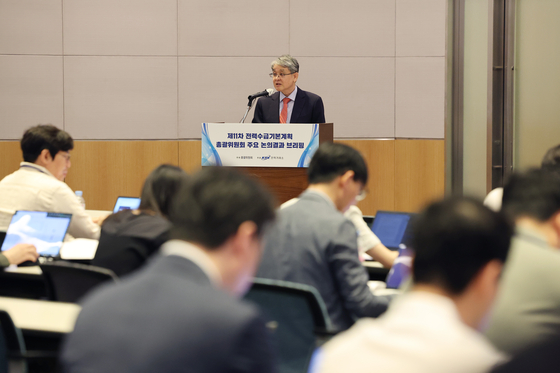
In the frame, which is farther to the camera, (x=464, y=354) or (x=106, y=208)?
(x=106, y=208)

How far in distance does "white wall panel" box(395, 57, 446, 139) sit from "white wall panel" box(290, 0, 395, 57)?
12.6 inches

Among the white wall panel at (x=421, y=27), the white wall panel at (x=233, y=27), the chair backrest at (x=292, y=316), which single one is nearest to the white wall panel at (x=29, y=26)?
the white wall panel at (x=233, y=27)

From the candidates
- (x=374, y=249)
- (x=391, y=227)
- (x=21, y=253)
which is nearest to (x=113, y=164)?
(x=21, y=253)

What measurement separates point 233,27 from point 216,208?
5978 mm

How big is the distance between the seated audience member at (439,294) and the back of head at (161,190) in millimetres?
1540

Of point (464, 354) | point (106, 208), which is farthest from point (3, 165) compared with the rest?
point (464, 354)

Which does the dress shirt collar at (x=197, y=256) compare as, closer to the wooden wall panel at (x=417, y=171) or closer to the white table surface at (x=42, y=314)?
the white table surface at (x=42, y=314)

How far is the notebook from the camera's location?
2.81 metres

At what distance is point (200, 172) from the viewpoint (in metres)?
1.13

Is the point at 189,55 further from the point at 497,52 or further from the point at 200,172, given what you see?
the point at 200,172

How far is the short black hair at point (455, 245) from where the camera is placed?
993mm

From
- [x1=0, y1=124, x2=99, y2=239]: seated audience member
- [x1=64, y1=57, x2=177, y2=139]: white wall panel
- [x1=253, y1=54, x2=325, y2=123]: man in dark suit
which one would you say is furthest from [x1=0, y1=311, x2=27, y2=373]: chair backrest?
[x1=64, y1=57, x2=177, y2=139]: white wall panel

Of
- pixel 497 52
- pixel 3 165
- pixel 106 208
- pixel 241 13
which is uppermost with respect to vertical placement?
pixel 241 13

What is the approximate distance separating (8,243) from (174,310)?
2315mm
